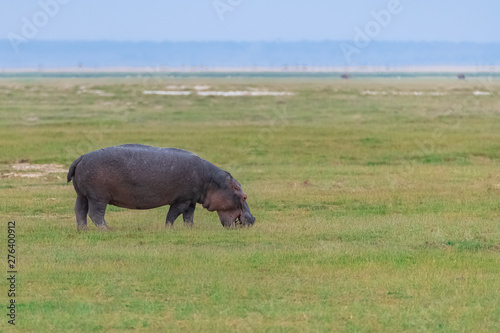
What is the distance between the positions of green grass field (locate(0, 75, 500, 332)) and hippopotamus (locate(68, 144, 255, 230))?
502 millimetres

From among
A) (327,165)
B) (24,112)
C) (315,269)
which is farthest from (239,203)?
(24,112)

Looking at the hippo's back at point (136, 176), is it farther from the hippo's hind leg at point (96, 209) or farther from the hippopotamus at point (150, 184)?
the hippo's hind leg at point (96, 209)

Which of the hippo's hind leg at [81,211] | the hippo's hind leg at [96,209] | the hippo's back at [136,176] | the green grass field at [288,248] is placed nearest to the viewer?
the green grass field at [288,248]

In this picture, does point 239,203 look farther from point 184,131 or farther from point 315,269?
point 184,131

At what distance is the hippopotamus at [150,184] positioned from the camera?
1662 centimetres

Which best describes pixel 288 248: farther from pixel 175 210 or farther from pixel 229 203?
pixel 175 210

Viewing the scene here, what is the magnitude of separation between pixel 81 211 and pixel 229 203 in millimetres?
2866

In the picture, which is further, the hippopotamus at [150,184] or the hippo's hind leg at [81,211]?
the hippo's hind leg at [81,211]

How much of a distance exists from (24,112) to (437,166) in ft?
110

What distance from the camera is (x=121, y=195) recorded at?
16.8 meters

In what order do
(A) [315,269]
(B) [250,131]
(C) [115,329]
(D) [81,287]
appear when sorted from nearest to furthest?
1. (C) [115,329]
2. (D) [81,287]
3. (A) [315,269]
4. (B) [250,131]

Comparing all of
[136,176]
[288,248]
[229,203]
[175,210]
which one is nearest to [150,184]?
[136,176]

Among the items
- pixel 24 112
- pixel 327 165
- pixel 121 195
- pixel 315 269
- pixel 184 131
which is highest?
pixel 315 269

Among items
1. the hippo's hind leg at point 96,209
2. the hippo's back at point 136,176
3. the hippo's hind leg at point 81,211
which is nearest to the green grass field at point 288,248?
the hippo's hind leg at point 96,209
